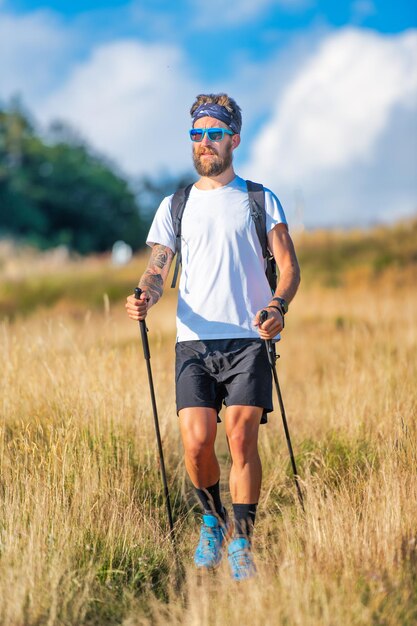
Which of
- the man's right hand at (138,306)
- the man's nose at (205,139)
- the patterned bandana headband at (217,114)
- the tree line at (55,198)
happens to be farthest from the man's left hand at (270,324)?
the tree line at (55,198)

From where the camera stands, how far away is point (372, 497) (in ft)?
Answer: 14.8

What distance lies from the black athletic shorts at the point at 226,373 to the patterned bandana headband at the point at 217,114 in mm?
1202

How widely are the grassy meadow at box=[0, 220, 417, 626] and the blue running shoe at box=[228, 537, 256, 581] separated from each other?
8 cm

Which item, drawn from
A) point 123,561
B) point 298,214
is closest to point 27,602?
point 123,561

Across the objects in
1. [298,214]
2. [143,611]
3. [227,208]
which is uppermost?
[298,214]

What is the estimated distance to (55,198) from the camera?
2194 inches

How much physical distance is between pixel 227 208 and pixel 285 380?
17.1 feet

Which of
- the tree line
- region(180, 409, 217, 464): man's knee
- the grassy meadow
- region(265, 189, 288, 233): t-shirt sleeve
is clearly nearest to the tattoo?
region(265, 189, 288, 233): t-shirt sleeve

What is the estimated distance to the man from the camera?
4.50 m

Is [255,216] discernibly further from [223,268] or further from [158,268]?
[158,268]

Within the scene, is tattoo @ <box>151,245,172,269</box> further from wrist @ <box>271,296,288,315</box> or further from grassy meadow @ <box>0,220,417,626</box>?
grassy meadow @ <box>0,220,417,626</box>

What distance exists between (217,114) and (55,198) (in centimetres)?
5220

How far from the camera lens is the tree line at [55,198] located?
5203 centimetres

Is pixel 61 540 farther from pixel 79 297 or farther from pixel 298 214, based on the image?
pixel 298 214
